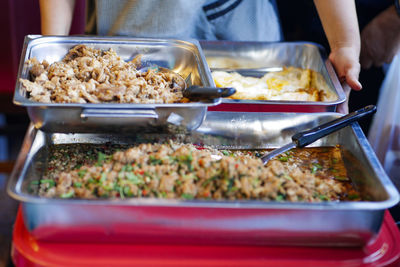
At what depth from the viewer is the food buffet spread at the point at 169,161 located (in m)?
1.10

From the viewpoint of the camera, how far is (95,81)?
5.01 ft

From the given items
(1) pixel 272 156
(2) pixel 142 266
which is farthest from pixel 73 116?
(1) pixel 272 156

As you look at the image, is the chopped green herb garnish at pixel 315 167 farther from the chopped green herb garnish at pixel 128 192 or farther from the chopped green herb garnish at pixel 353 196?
the chopped green herb garnish at pixel 128 192

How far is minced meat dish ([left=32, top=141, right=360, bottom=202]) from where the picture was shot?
3.87 ft

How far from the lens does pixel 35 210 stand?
1078mm

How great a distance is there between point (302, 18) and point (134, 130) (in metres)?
1.86

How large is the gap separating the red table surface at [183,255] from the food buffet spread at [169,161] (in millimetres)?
24

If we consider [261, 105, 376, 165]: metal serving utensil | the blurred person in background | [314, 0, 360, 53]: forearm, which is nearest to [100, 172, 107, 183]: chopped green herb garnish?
[261, 105, 376, 165]: metal serving utensil

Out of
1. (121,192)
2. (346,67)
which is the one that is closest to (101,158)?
(121,192)

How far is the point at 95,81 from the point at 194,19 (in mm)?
840

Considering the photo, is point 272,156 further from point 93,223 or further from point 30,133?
point 30,133

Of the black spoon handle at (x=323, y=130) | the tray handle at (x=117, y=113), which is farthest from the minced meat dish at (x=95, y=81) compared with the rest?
the black spoon handle at (x=323, y=130)

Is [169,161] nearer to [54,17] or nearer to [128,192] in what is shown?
[128,192]

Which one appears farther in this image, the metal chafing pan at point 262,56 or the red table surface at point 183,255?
the metal chafing pan at point 262,56
